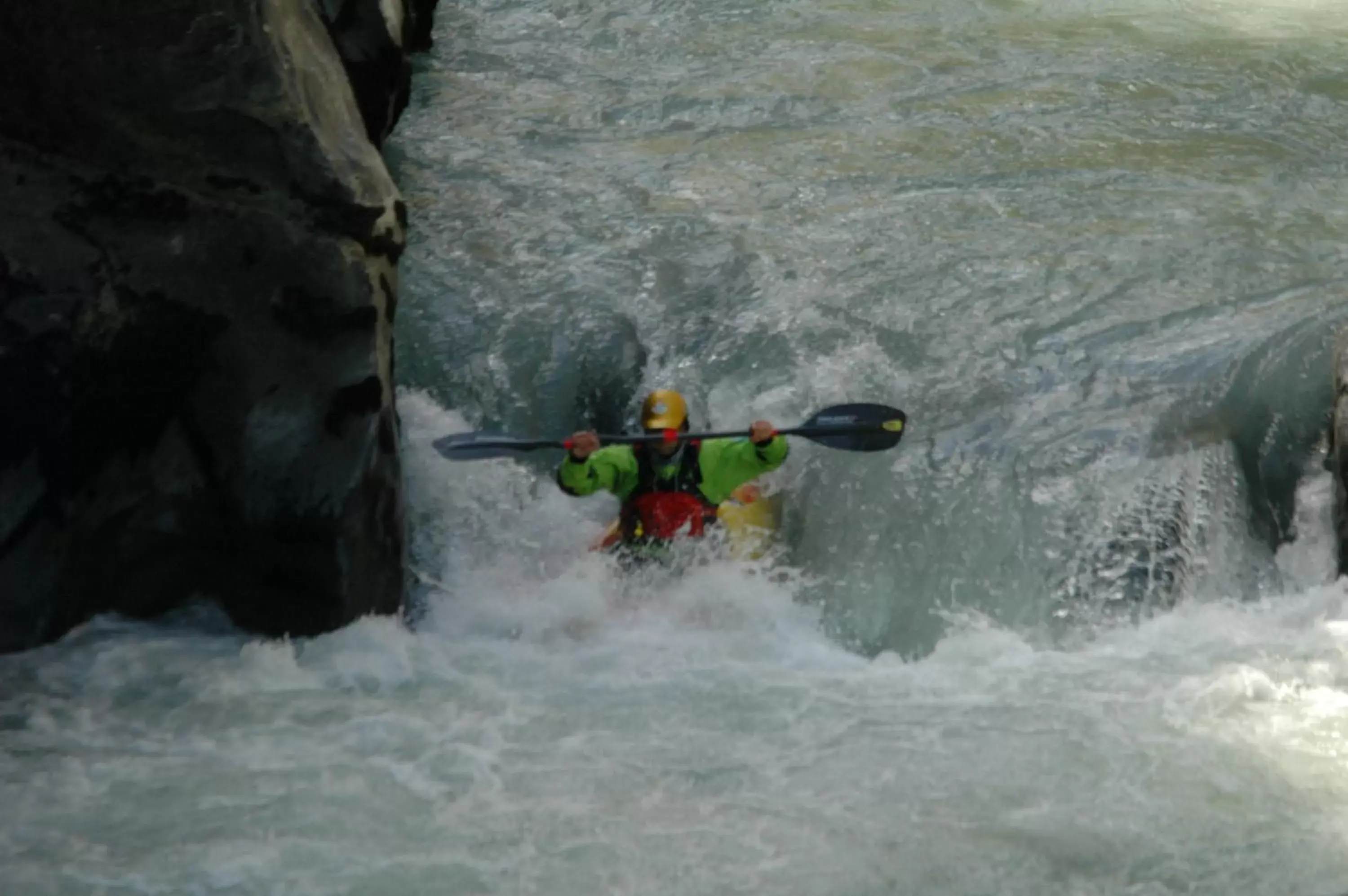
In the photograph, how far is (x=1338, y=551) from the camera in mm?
5332

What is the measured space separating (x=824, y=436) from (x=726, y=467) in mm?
359

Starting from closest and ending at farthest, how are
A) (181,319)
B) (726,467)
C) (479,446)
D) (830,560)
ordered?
(181,319) → (479,446) → (830,560) → (726,467)

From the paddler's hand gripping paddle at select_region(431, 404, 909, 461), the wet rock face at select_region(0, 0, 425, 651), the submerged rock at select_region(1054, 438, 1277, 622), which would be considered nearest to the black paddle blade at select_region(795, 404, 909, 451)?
the paddler's hand gripping paddle at select_region(431, 404, 909, 461)

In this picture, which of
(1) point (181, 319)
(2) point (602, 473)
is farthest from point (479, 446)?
(1) point (181, 319)

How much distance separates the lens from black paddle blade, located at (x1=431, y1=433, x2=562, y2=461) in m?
5.40

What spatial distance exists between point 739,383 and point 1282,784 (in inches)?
107

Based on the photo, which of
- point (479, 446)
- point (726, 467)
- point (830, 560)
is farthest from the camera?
point (726, 467)

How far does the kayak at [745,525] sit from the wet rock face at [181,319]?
0.98m

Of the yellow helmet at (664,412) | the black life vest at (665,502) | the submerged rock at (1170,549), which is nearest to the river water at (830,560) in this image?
the submerged rock at (1170,549)

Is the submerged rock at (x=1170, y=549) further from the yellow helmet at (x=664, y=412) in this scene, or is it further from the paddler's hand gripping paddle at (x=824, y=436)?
the yellow helmet at (x=664, y=412)

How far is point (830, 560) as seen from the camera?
557 cm

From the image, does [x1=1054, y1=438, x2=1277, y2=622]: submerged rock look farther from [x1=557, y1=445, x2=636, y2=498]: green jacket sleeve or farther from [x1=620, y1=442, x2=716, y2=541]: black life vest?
[x1=557, y1=445, x2=636, y2=498]: green jacket sleeve

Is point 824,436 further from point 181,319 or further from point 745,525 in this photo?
point 181,319

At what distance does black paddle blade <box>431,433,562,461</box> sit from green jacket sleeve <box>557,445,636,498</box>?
0.12 meters
